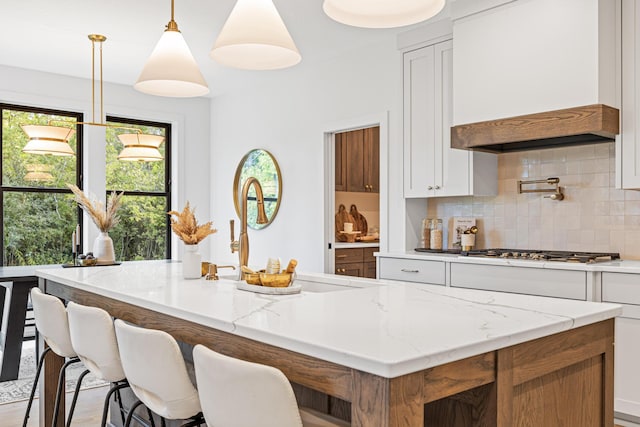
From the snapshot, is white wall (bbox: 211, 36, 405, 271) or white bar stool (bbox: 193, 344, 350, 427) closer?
white bar stool (bbox: 193, 344, 350, 427)

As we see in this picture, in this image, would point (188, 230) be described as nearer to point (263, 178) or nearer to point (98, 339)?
point (98, 339)

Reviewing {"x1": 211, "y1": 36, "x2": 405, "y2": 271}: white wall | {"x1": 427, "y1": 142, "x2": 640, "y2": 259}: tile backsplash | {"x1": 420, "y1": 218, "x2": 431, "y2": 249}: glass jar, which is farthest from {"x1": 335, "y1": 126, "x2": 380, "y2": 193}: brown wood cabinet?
{"x1": 427, "y1": 142, "x2": 640, "y2": 259}: tile backsplash

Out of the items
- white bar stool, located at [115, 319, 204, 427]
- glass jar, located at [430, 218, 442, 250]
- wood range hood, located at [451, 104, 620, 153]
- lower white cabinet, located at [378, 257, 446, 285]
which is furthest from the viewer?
glass jar, located at [430, 218, 442, 250]

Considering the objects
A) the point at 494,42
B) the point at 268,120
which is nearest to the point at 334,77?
the point at 268,120

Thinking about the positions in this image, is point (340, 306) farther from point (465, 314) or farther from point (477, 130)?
point (477, 130)

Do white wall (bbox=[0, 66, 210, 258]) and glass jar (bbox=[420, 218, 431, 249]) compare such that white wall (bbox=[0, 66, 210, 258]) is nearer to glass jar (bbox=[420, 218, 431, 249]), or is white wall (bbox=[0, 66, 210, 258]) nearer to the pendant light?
glass jar (bbox=[420, 218, 431, 249])

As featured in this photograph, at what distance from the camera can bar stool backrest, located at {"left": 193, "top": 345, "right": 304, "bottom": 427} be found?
1.20 m

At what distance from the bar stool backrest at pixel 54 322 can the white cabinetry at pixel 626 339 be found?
103 inches

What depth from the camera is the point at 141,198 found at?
20.7 ft

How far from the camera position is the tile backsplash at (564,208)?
3.43 meters

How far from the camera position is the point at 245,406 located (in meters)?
1.26

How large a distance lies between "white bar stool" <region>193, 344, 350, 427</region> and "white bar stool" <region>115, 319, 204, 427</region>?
0.72ft

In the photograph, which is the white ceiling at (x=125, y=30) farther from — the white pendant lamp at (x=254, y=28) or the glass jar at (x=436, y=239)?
the white pendant lamp at (x=254, y=28)

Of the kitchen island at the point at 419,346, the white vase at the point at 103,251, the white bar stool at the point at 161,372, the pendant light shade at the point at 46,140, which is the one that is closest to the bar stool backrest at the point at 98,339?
the kitchen island at the point at 419,346
